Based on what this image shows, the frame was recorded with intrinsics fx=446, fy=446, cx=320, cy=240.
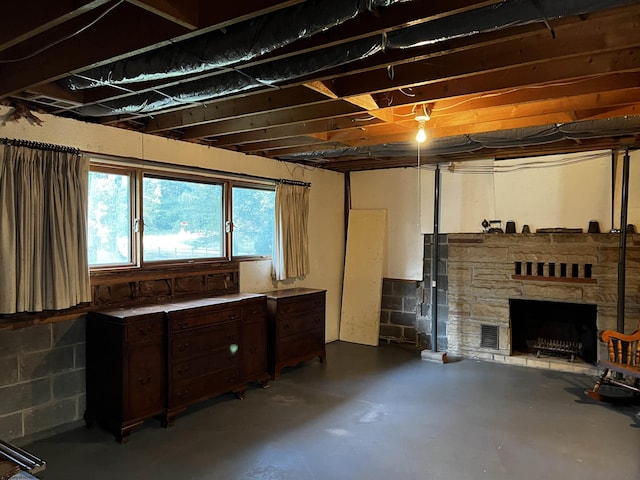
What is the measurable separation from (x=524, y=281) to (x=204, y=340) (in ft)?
11.5

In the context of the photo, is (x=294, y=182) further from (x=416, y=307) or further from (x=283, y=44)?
(x=283, y=44)

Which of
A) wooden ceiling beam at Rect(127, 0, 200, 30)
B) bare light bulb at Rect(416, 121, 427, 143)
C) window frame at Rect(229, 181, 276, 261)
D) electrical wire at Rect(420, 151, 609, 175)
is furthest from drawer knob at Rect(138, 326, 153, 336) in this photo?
electrical wire at Rect(420, 151, 609, 175)

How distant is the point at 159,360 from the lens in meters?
3.41

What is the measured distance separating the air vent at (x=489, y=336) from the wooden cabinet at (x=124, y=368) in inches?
142

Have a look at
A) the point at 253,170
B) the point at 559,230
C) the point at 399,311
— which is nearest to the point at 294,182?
the point at 253,170

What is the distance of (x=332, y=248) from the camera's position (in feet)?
20.2

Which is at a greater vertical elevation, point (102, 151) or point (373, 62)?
point (373, 62)

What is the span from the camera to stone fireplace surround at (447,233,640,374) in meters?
4.56

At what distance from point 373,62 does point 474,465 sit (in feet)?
8.26

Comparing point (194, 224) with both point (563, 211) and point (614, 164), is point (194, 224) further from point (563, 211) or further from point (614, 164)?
point (614, 164)

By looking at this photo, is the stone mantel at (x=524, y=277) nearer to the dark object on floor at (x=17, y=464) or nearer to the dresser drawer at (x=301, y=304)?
the dresser drawer at (x=301, y=304)

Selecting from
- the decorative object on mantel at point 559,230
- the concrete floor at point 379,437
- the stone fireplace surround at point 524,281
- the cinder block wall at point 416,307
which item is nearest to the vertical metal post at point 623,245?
the stone fireplace surround at point 524,281

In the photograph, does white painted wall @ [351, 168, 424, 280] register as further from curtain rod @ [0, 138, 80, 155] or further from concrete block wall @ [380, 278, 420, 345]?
curtain rod @ [0, 138, 80, 155]

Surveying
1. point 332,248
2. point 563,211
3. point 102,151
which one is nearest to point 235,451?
point 102,151
